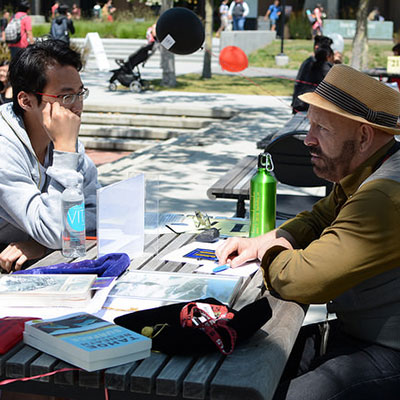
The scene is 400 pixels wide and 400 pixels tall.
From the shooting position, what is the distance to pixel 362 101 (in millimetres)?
2357

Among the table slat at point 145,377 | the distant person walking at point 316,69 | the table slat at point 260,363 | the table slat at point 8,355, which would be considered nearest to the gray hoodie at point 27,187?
the table slat at point 8,355

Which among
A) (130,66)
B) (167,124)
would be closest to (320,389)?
(167,124)

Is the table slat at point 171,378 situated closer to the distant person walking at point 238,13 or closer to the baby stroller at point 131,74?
the baby stroller at point 131,74

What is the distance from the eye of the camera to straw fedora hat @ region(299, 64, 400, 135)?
2346 mm

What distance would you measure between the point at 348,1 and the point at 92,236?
36898 mm

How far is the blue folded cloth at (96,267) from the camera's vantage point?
97.3 inches

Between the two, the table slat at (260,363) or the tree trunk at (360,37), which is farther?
the tree trunk at (360,37)

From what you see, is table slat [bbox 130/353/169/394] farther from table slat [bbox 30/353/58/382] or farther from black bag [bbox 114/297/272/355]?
table slat [bbox 30/353/58/382]

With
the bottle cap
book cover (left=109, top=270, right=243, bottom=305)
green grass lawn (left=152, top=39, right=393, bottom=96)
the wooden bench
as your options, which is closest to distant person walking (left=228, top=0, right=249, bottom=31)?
green grass lawn (left=152, top=39, right=393, bottom=96)

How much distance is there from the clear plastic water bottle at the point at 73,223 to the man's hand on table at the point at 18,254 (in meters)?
0.25

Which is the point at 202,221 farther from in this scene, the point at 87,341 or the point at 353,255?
the point at 87,341

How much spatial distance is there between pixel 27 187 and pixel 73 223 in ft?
1.24

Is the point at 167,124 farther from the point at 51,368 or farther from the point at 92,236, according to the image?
the point at 51,368

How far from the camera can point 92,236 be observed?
10.3 ft
